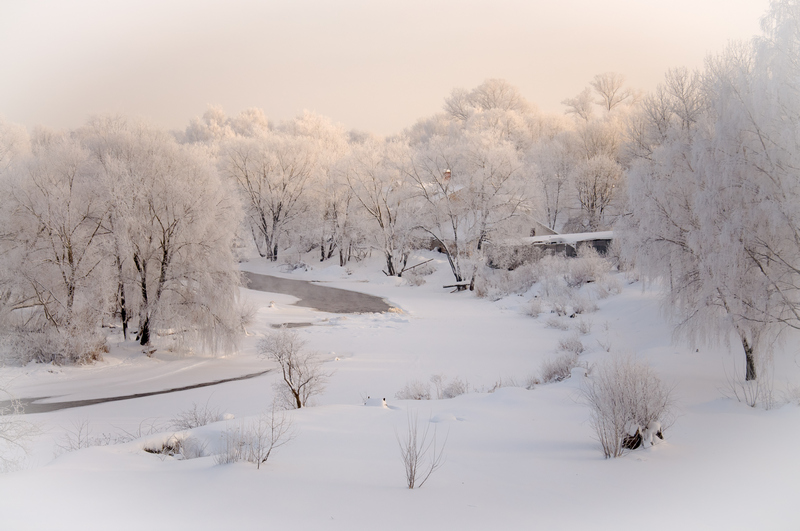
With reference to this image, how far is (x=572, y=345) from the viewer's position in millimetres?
15039

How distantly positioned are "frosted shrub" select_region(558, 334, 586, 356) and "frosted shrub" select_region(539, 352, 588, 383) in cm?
181

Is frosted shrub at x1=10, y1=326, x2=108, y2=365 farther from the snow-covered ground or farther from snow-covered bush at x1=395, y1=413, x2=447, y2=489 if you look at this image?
snow-covered bush at x1=395, y1=413, x2=447, y2=489

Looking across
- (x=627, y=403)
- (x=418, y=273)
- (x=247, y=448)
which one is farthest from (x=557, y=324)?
(x=418, y=273)

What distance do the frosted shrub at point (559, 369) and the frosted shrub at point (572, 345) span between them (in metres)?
1.81

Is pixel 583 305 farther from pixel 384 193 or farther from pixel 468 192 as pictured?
pixel 384 193

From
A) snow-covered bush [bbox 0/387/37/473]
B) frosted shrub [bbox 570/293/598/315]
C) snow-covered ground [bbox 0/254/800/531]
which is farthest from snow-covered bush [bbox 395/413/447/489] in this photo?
frosted shrub [bbox 570/293/598/315]

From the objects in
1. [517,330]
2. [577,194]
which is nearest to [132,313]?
[517,330]

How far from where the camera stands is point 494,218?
3114cm

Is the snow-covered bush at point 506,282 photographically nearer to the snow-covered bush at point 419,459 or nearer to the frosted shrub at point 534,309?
the frosted shrub at point 534,309

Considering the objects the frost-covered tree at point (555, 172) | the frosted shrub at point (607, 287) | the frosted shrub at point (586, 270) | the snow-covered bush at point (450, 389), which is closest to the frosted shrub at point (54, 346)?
the snow-covered bush at point (450, 389)

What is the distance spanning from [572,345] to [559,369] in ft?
10.2

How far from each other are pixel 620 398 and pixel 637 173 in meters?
7.40

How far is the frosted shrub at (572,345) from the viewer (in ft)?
48.6

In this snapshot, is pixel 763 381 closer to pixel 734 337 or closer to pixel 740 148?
pixel 734 337
